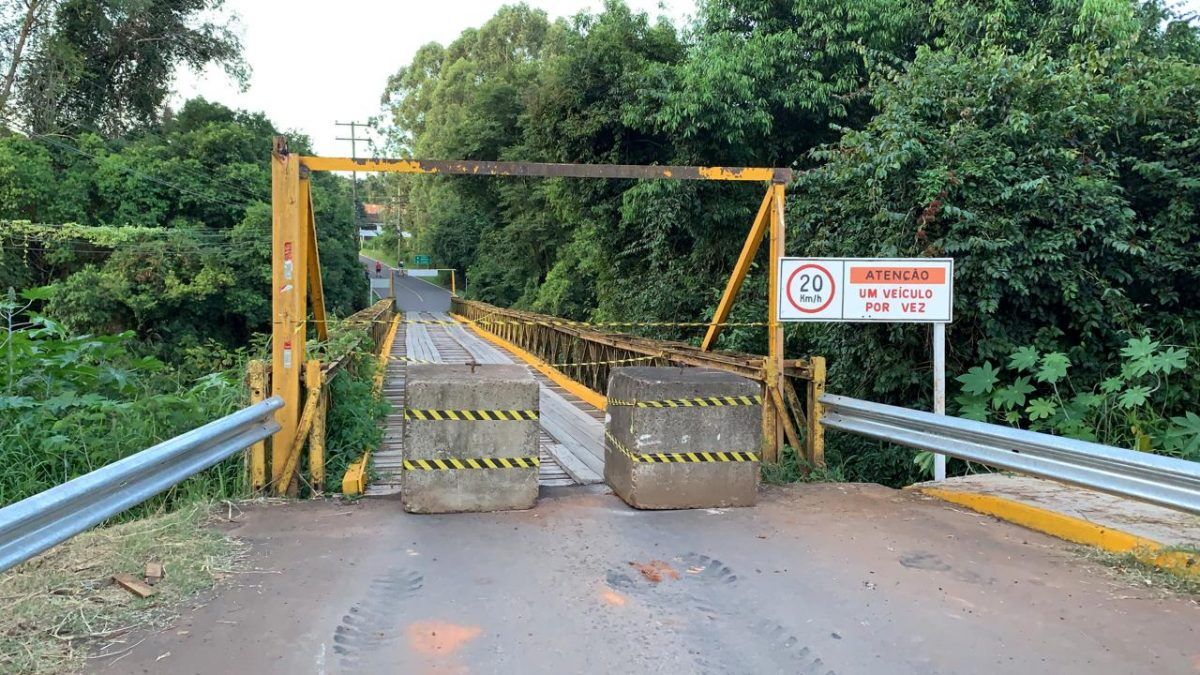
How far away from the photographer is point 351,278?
146 feet

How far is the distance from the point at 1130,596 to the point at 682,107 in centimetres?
1041

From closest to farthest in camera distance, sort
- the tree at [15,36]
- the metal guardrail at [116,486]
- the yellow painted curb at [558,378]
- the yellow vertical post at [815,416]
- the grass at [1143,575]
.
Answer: the metal guardrail at [116,486] → the grass at [1143,575] → the yellow vertical post at [815,416] → the yellow painted curb at [558,378] → the tree at [15,36]

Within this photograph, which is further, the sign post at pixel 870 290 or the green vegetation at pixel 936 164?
the green vegetation at pixel 936 164

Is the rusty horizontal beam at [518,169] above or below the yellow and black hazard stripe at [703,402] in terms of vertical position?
above

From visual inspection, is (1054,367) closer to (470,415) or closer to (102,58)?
(470,415)

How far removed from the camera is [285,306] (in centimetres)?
570

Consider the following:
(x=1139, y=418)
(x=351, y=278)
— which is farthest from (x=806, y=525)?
(x=351, y=278)

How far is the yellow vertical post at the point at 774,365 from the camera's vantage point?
21.3ft

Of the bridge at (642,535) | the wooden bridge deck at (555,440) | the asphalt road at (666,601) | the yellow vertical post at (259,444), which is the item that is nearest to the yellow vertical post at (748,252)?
the bridge at (642,535)

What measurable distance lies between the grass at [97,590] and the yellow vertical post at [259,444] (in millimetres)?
810

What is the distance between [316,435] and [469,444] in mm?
1286

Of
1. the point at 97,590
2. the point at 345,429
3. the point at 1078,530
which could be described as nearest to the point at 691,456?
→ the point at 1078,530

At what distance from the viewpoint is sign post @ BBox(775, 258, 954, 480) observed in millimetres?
6168

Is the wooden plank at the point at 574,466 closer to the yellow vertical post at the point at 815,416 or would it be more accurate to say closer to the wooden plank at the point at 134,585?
the yellow vertical post at the point at 815,416
